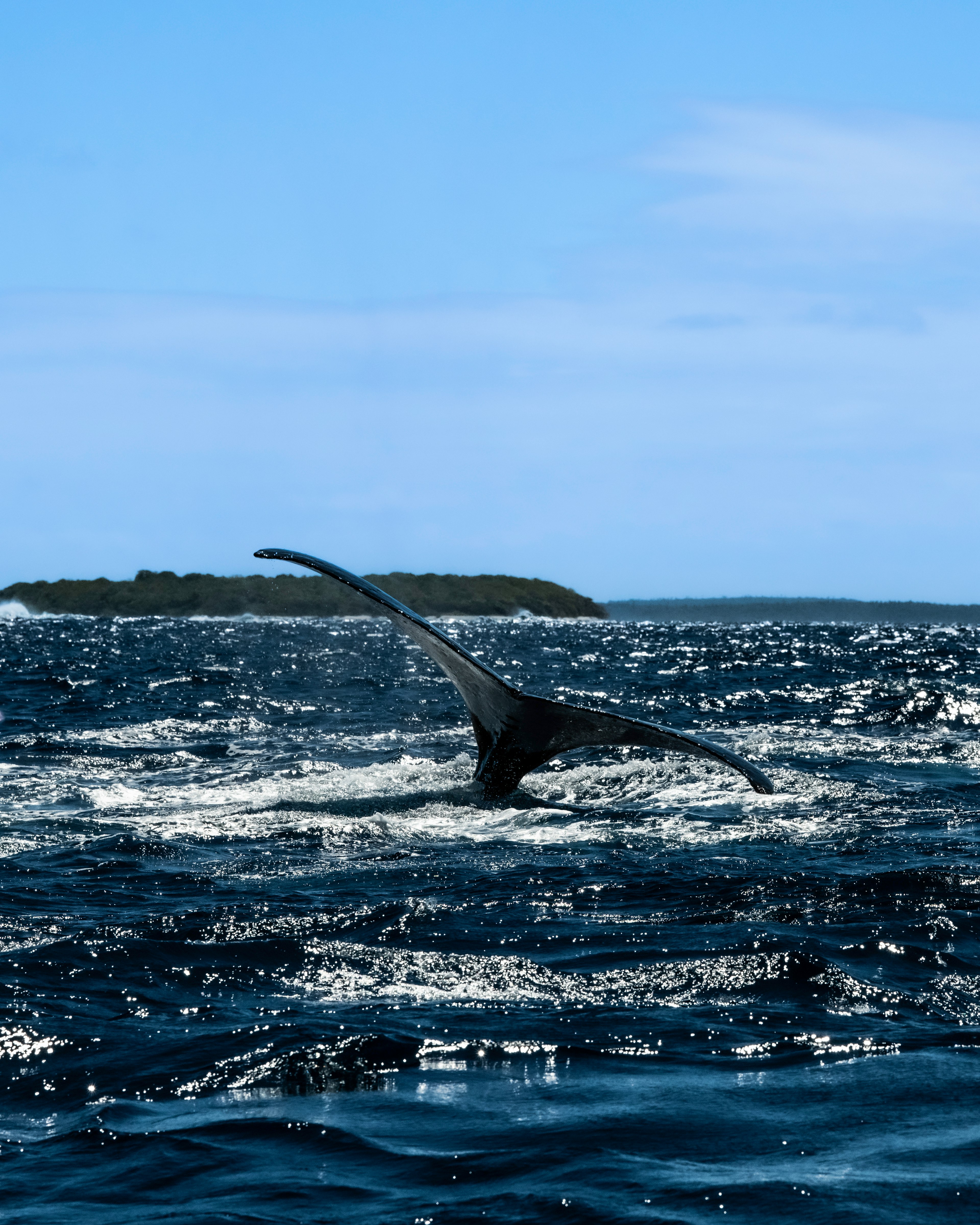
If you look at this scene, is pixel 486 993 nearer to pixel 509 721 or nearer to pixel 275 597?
pixel 509 721

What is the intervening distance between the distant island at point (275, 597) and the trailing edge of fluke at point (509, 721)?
134m

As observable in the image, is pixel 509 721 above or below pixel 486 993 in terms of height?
above

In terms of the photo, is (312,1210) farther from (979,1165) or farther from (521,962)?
(521,962)

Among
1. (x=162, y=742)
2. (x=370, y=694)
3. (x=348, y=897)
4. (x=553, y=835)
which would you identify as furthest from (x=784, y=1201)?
(x=370, y=694)

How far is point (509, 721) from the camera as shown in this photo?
1195 centimetres

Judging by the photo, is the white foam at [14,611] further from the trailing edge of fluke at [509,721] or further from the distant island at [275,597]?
the trailing edge of fluke at [509,721]

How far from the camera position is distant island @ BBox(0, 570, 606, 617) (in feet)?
491

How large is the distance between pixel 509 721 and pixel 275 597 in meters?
150

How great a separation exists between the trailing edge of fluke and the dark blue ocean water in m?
0.52

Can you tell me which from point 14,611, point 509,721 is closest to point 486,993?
point 509,721

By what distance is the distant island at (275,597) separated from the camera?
491 ft

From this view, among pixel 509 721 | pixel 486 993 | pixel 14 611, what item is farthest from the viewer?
pixel 14 611

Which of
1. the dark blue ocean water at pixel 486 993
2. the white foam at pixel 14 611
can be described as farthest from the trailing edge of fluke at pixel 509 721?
the white foam at pixel 14 611

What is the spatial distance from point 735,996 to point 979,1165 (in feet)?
6.56
